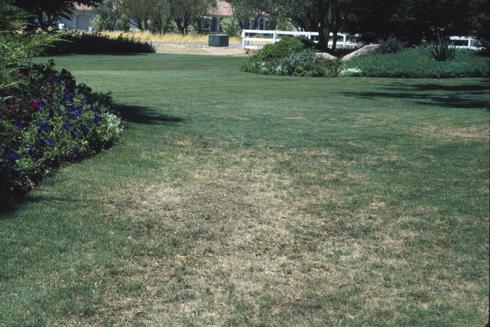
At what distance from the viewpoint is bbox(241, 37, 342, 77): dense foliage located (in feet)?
81.0

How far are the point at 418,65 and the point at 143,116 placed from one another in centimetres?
1587

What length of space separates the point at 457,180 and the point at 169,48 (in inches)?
1473

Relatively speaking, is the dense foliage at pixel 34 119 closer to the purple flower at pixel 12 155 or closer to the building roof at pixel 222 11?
the purple flower at pixel 12 155

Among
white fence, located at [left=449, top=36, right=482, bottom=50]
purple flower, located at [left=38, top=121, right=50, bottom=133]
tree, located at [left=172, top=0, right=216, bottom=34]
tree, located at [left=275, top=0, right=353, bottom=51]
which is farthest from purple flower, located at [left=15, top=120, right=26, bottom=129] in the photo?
tree, located at [left=172, top=0, right=216, bottom=34]

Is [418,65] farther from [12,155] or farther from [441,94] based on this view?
[12,155]

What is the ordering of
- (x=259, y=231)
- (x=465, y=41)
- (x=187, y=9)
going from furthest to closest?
1. (x=187, y=9)
2. (x=465, y=41)
3. (x=259, y=231)

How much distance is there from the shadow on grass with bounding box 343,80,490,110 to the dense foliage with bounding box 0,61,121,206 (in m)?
9.04

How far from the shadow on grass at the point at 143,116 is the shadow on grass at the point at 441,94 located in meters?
6.35

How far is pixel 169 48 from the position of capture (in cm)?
4325

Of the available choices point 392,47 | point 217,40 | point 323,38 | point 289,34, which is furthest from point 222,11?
point 392,47

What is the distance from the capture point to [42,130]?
7.74 m

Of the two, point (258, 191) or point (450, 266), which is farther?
point (258, 191)

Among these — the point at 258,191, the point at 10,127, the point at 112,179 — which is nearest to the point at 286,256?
the point at 258,191

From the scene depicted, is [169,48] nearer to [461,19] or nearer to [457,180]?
[461,19]
